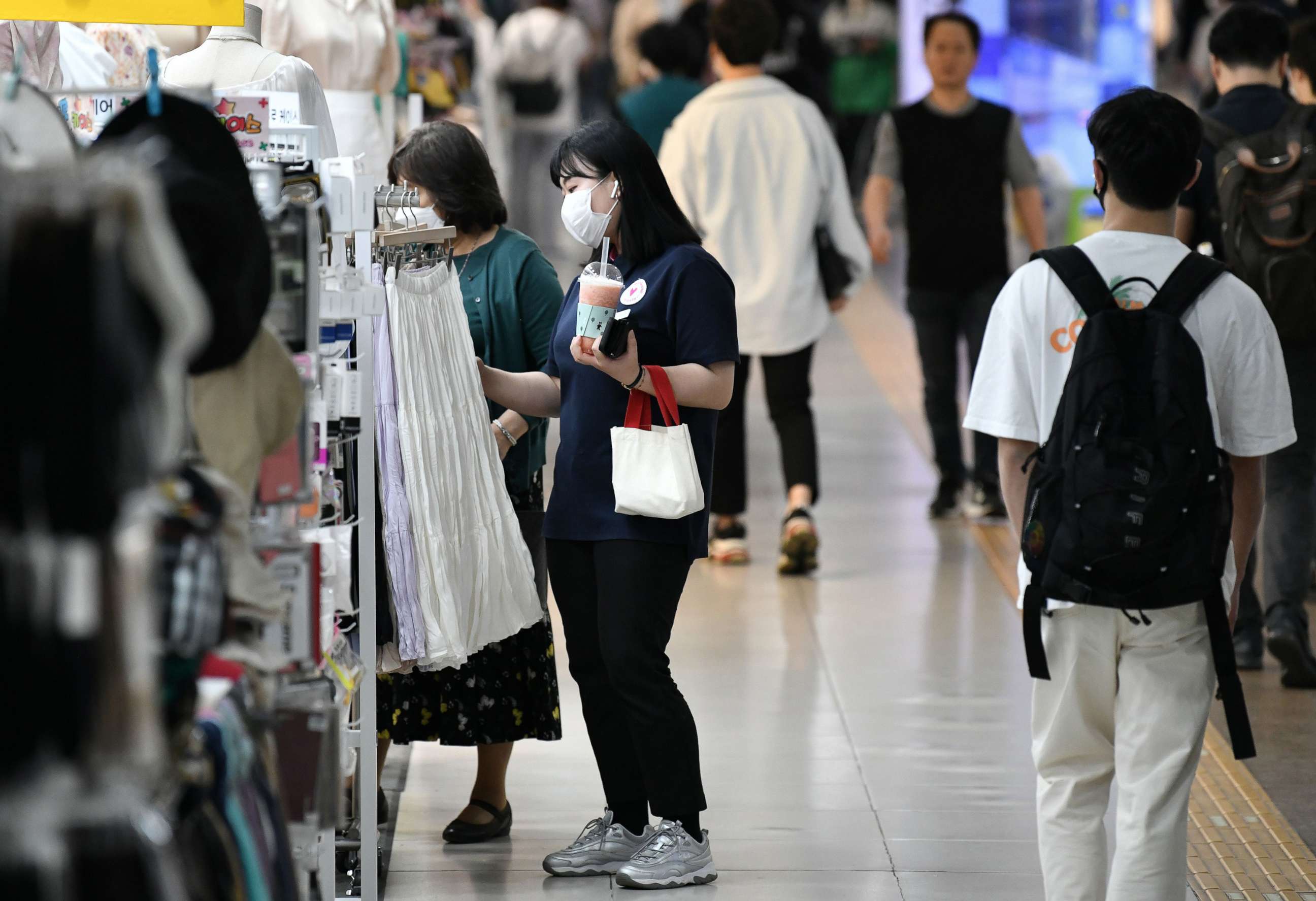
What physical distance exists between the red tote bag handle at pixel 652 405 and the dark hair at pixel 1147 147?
93 centimetres

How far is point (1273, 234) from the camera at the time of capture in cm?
480

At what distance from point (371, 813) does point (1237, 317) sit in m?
1.80

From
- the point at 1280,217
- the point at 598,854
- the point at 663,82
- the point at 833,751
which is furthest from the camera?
the point at 663,82

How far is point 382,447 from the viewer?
336 centimetres

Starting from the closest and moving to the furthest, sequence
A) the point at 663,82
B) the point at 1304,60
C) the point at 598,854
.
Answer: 1. the point at 598,854
2. the point at 1304,60
3. the point at 663,82

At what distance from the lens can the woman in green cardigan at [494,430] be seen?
12.4 feet

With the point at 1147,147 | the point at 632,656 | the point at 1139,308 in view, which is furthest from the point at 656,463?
the point at 1147,147

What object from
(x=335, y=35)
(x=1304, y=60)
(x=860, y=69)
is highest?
(x=860, y=69)

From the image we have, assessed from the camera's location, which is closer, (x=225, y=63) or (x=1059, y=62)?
(x=225, y=63)

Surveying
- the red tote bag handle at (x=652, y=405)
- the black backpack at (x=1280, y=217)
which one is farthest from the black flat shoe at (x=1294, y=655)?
the red tote bag handle at (x=652, y=405)

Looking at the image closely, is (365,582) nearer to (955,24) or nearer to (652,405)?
(652,405)

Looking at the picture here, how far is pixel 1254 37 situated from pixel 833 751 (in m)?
2.40

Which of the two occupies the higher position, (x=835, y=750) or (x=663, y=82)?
(x=663, y=82)

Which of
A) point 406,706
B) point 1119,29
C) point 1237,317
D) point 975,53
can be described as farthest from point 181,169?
point 1119,29
